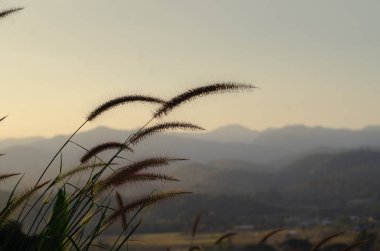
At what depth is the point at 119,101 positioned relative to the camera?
349 cm

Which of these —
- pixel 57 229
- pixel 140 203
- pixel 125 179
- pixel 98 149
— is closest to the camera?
pixel 57 229

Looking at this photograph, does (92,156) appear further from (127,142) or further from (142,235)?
(142,235)

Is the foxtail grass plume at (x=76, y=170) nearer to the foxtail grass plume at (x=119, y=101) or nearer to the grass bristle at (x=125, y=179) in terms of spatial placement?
the grass bristle at (x=125, y=179)

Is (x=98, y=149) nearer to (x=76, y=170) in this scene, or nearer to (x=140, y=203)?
(x=76, y=170)

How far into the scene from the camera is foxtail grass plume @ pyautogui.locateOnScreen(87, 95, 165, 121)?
11.4ft

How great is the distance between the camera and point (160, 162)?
3482mm

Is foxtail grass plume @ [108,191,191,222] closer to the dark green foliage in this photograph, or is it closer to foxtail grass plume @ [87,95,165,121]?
the dark green foliage

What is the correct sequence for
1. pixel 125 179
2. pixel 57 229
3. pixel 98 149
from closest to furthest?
pixel 57 229
pixel 125 179
pixel 98 149

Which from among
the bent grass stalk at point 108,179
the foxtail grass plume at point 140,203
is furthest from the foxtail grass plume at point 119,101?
the foxtail grass plume at point 140,203

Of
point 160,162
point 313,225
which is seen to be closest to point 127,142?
point 160,162

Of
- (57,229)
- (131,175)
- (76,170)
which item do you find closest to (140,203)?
(131,175)

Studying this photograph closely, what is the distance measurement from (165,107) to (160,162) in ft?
1.09

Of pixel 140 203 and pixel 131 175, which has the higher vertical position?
pixel 131 175

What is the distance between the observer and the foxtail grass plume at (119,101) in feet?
11.4
